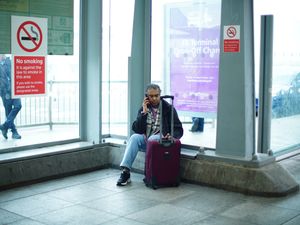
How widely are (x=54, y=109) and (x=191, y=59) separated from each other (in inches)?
79.8

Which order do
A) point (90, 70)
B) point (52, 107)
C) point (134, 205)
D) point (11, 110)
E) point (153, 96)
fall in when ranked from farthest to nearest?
point (90, 70) → point (52, 107) → point (11, 110) → point (153, 96) → point (134, 205)

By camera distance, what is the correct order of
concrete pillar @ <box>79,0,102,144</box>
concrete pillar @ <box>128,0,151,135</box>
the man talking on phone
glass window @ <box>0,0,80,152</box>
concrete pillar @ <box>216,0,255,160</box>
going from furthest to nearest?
concrete pillar @ <box>79,0,102,144</box>
concrete pillar @ <box>128,0,151,135</box>
glass window @ <box>0,0,80,152</box>
the man talking on phone
concrete pillar @ <box>216,0,255,160</box>

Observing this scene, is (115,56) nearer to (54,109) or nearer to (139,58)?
(139,58)

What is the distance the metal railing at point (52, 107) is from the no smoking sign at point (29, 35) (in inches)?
20.7

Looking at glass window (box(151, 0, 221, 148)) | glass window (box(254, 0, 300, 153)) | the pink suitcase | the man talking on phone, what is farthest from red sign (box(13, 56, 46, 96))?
glass window (box(254, 0, 300, 153))

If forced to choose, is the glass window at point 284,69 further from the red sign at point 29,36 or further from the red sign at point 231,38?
the red sign at point 29,36

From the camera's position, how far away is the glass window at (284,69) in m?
6.67

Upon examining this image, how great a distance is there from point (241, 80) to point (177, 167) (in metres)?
1.29

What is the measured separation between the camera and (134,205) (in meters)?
5.09

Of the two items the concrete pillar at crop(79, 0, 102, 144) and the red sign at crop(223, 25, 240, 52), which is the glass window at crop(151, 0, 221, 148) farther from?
the concrete pillar at crop(79, 0, 102, 144)

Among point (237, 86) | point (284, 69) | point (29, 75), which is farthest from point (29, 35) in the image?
point (284, 69)

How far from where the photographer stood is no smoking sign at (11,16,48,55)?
6.05 metres

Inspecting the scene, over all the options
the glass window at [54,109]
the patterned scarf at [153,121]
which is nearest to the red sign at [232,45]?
the patterned scarf at [153,121]

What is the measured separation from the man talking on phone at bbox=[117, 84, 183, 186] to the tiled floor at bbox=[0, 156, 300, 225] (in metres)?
0.27
